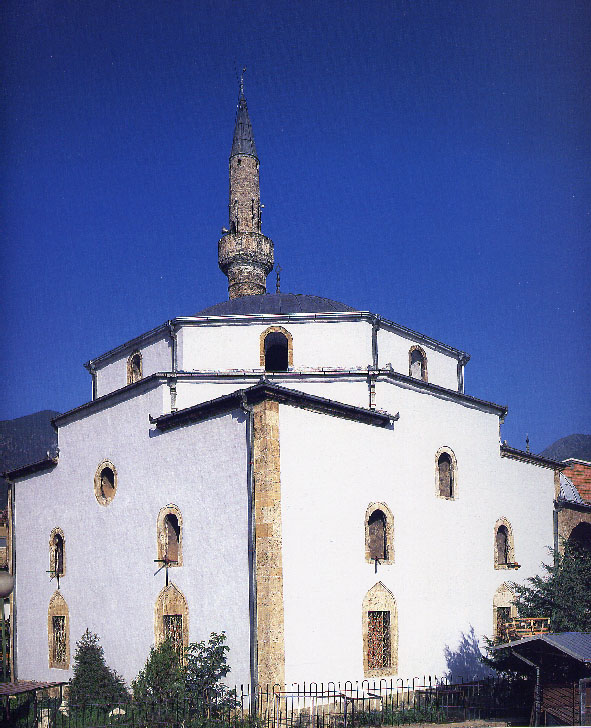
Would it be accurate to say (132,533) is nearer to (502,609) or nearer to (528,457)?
(502,609)

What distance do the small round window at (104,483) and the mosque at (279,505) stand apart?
0.15ft

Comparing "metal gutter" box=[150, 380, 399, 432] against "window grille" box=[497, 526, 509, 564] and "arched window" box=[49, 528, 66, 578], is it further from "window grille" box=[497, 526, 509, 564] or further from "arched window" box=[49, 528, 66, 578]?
"arched window" box=[49, 528, 66, 578]

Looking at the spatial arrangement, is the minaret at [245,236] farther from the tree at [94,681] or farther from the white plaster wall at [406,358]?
the tree at [94,681]

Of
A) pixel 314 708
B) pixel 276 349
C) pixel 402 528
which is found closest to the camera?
pixel 314 708

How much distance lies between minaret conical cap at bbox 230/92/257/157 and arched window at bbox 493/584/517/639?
17.9 m

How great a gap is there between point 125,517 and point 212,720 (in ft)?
18.9

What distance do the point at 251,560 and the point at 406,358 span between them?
712cm

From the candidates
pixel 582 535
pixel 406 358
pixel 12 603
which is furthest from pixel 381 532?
pixel 12 603

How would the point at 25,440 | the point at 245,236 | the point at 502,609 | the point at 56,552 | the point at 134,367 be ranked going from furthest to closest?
the point at 25,440
the point at 245,236
the point at 134,367
the point at 56,552
the point at 502,609

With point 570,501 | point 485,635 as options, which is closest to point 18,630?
point 485,635

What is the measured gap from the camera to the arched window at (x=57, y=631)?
1878 cm

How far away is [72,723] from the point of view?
14734 millimetres

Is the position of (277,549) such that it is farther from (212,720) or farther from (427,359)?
(427,359)

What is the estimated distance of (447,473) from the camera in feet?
58.7
